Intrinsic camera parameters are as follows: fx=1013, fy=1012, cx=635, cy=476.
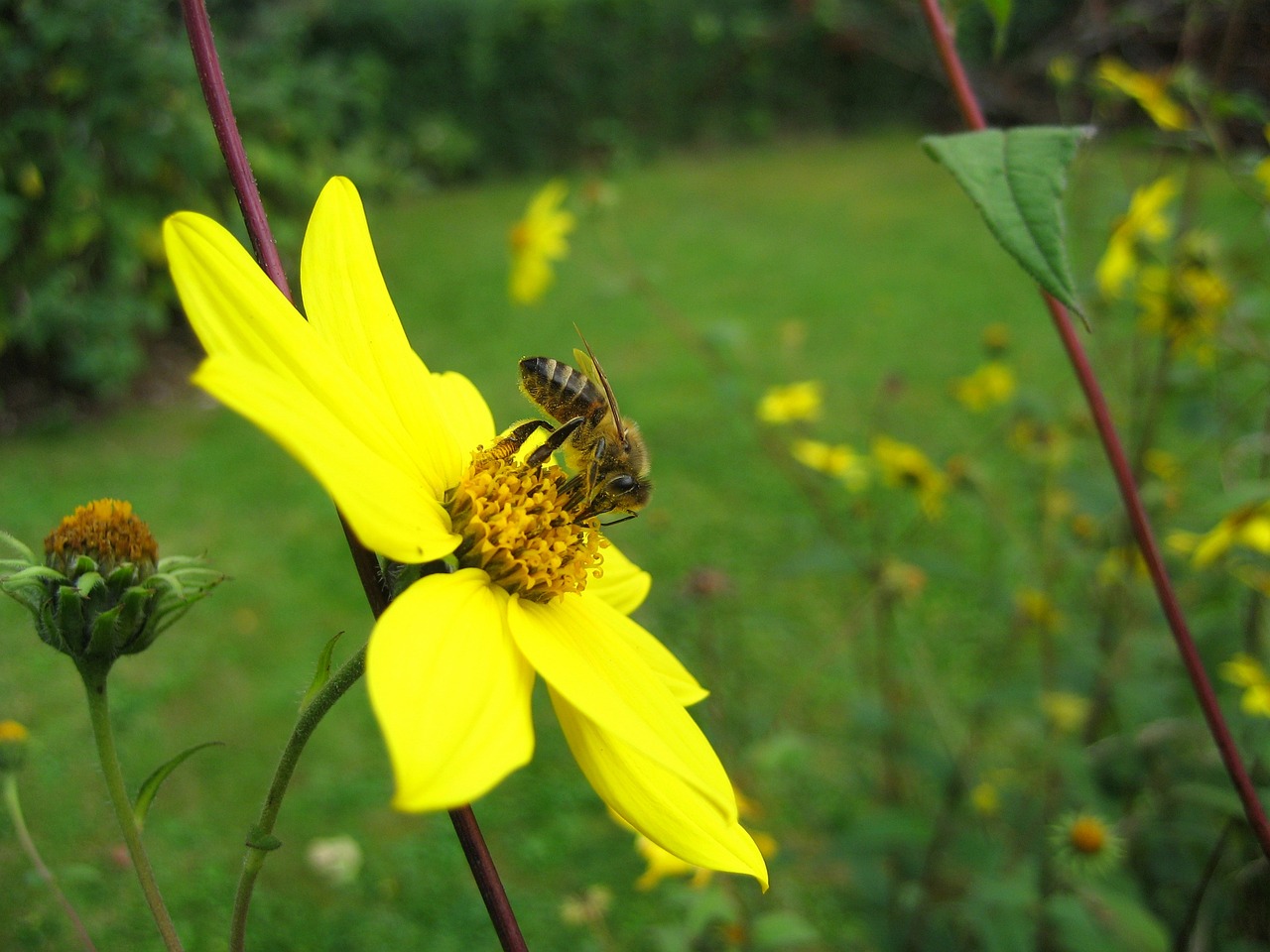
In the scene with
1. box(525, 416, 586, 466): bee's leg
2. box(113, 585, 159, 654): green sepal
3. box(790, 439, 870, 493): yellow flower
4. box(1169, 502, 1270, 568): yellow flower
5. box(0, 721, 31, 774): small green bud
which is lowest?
box(790, 439, 870, 493): yellow flower

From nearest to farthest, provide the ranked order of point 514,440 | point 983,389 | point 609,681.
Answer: point 609,681 < point 514,440 < point 983,389

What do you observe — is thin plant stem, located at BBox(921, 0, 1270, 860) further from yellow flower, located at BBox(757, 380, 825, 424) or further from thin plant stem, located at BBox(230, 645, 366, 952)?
yellow flower, located at BBox(757, 380, 825, 424)

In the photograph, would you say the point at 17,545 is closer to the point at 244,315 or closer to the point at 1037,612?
the point at 244,315

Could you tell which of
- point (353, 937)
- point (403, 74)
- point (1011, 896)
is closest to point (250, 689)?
point (353, 937)

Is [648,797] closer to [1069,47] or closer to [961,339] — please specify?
[1069,47]

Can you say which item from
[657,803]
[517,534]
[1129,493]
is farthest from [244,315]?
[1129,493]

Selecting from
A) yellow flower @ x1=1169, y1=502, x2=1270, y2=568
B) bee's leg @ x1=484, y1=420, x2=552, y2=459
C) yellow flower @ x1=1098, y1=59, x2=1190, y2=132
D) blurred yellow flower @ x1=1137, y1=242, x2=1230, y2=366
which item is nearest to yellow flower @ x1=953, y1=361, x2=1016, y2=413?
blurred yellow flower @ x1=1137, y1=242, x2=1230, y2=366
